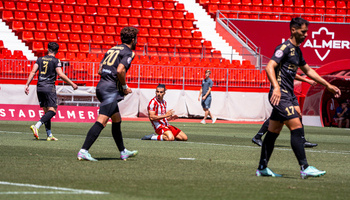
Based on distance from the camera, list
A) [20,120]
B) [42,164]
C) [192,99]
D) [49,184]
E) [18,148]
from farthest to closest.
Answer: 1. [192,99]
2. [20,120]
3. [18,148]
4. [42,164]
5. [49,184]

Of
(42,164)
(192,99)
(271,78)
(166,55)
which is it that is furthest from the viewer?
(166,55)

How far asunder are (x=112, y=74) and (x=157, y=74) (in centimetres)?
1979

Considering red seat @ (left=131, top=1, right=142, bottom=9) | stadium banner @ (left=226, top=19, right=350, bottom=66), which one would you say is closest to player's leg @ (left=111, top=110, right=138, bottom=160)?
red seat @ (left=131, top=1, right=142, bottom=9)

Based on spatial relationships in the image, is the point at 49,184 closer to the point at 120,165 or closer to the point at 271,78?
the point at 120,165

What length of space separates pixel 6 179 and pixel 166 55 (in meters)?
26.3

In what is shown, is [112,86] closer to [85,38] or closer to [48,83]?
[48,83]

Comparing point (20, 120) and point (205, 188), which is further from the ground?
point (205, 188)

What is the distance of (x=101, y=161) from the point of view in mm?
9648

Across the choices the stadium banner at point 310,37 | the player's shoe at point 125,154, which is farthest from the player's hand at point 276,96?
the stadium banner at point 310,37

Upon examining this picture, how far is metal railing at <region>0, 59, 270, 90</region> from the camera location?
2753 cm

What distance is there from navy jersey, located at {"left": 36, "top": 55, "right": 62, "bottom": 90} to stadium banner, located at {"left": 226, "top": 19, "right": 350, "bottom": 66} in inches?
934

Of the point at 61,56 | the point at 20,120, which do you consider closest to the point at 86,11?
the point at 61,56

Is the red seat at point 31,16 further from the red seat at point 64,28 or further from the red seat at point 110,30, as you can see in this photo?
the red seat at point 110,30

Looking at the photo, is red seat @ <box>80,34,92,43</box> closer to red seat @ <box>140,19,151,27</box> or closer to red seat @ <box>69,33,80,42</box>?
red seat @ <box>69,33,80,42</box>
